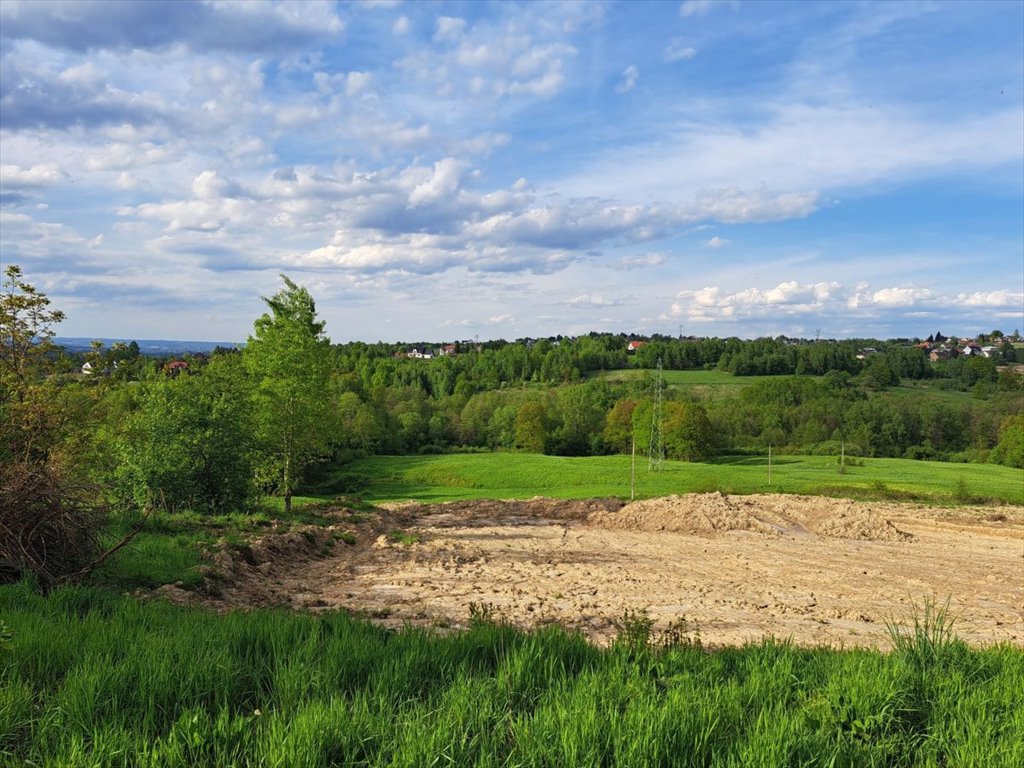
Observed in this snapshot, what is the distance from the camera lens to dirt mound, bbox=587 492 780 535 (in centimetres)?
3294

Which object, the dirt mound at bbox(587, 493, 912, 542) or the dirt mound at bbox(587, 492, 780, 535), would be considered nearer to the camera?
the dirt mound at bbox(587, 493, 912, 542)

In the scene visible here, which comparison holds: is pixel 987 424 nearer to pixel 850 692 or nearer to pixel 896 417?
pixel 896 417

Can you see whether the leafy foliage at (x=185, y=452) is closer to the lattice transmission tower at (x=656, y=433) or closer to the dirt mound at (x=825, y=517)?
the dirt mound at (x=825, y=517)

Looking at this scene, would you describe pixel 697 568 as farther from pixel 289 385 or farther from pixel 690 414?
pixel 690 414

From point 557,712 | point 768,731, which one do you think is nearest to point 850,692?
point 768,731

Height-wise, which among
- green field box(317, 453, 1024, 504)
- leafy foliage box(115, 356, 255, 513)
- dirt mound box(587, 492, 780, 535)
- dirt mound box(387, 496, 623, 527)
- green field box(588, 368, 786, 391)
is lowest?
green field box(317, 453, 1024, 504)

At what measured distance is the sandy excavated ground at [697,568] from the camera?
15.7 metres

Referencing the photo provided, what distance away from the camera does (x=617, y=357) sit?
550 feet

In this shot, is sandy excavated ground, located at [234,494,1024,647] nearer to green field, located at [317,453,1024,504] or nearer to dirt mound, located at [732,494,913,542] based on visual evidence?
dirt mound, located at [732,494,913,542]

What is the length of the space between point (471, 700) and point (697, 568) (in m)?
21.0

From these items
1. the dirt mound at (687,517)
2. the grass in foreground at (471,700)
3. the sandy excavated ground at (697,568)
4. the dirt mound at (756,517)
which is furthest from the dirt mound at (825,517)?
the grass in foreground at (471,700)

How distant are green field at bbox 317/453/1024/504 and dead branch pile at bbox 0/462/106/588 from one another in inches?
1438

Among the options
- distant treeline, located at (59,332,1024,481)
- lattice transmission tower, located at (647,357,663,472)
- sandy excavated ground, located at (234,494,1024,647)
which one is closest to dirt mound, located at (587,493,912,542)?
sandy excavated ground, located at (234,494,1024,647)

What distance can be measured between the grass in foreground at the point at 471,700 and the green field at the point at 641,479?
→ 4082cm
